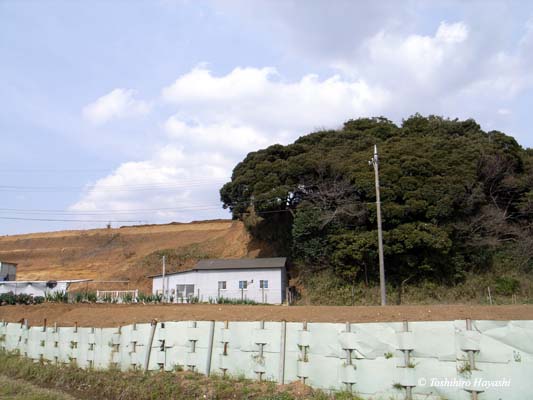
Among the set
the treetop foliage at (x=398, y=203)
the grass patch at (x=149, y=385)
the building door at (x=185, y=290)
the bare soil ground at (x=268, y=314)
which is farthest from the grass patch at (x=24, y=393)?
the building door at (x=185, y=290)

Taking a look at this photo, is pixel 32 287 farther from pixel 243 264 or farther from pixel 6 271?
pixel 243 264

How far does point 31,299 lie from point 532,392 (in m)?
27.7

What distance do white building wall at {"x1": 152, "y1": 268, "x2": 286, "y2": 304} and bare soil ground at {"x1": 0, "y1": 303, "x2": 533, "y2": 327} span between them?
31.0 feet

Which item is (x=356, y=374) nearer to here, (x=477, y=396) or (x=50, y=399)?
(x=477, y=396)

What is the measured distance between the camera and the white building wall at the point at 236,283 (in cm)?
3123

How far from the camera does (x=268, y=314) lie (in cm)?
1658

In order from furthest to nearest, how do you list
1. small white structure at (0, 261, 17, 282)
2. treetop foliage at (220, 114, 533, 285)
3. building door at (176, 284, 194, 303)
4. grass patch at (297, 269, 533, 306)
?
small white structure at (0, 261, 17, 282)
building door at (176, 284, 194, 303)
treetop foliage at (220, 114, 533, 285)
grass patch at (297, 269, 533, 306)

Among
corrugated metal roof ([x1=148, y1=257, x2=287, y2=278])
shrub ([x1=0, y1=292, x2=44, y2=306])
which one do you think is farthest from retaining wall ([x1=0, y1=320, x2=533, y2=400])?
corrugated metal roof ([x1=148, y1=257, x2=287, y2=278])

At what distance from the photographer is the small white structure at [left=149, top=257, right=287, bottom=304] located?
31.3m

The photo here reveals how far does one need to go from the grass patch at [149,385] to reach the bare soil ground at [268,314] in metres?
4.03

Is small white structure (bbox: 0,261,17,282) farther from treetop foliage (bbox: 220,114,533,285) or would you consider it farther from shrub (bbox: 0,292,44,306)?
treetop foliage (bbox: 220,114,533,285)

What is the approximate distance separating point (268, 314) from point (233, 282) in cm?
1589

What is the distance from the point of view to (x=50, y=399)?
9.03 metres

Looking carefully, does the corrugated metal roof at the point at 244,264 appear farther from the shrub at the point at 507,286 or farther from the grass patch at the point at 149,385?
the grass patch at the point at 149,385
